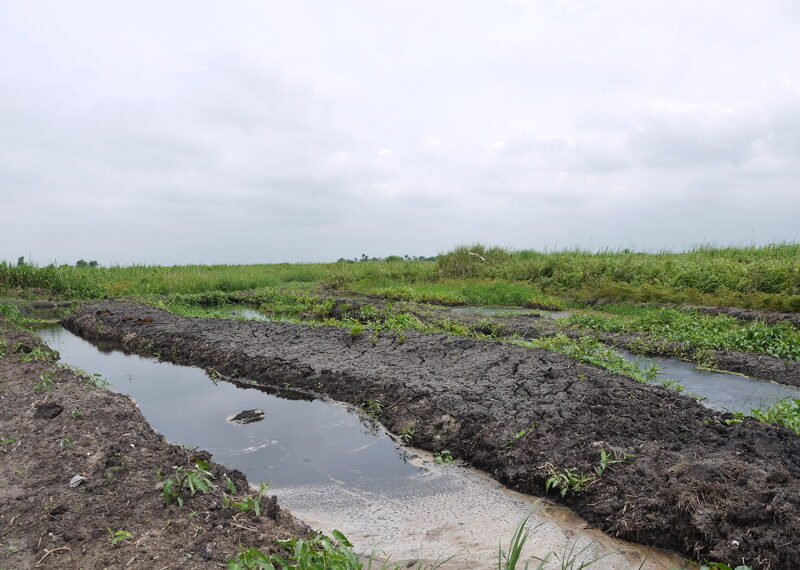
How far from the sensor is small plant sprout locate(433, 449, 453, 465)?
4.76 meters

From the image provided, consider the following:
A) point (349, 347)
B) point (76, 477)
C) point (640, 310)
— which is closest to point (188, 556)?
point (76, 477)

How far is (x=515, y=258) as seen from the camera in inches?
958

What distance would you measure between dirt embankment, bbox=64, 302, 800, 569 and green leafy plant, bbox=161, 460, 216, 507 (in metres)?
2.13

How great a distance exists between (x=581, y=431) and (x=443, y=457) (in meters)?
1.17

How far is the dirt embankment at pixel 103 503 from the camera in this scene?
2809 mm

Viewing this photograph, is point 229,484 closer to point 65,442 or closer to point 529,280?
point 65,442

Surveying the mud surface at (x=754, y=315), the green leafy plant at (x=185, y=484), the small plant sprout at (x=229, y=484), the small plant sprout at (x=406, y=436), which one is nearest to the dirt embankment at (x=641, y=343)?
the mud surface at (x=754, y=315)

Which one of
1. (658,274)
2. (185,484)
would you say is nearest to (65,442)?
(185,484)

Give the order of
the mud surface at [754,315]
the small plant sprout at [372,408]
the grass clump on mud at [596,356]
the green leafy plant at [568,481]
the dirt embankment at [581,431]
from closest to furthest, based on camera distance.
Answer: the dirt embankment at [581,431], the green leafy plant at [568,481], the small plant sprout at [372,408], the grass clump on mud at [596,356], the mud surface at [754,315]

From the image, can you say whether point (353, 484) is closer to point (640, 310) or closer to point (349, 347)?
point (349, 347)

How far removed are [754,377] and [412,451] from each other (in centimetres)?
503

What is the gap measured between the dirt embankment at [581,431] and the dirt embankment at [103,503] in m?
1.93

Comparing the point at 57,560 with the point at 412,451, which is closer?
the point at 57,560

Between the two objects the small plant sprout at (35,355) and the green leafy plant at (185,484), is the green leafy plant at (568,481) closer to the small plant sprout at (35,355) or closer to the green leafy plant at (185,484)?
the green leafy plant at (185,484)
